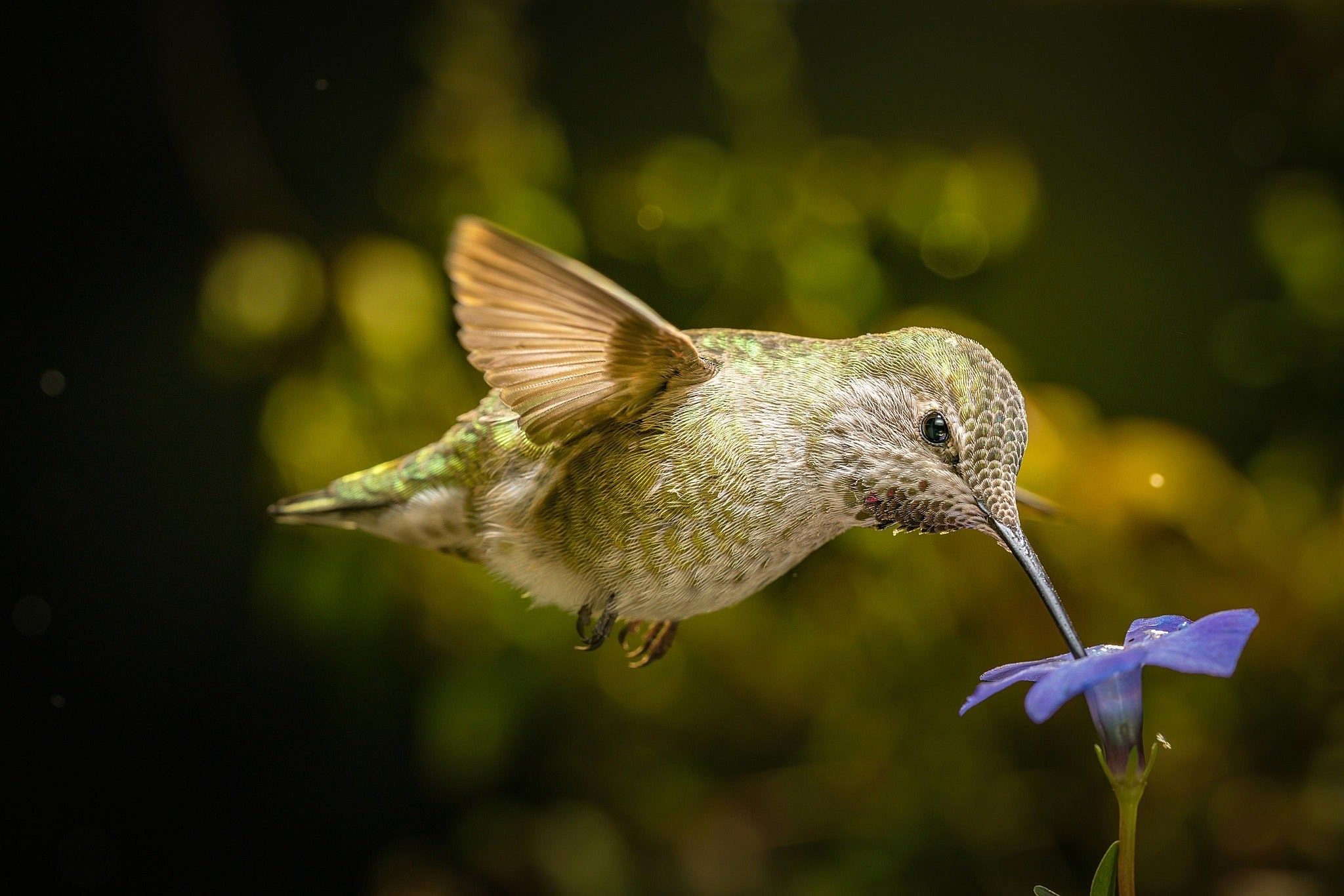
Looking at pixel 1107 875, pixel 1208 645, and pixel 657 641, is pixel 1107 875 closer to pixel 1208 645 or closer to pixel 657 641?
pixel 1208 645

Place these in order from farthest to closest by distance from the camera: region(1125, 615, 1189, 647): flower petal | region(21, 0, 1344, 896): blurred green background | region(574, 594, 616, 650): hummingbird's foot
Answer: region(21, 0, 1344, 896): blurred green background
region(574, 594, 616, 650): hummingbird's foot
region(1125, 615, 1189, 647): flower petal

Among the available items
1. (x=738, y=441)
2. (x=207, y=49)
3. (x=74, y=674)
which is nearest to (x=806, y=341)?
(x=738, y=441)

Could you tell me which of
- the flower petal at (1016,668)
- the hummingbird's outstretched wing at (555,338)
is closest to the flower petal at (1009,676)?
the flower petal at (1016,668)

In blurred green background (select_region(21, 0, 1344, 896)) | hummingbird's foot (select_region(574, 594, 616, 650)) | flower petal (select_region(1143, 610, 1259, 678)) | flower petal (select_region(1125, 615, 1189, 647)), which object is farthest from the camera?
blurred green background (select_region(21, 0, 1344, 896))

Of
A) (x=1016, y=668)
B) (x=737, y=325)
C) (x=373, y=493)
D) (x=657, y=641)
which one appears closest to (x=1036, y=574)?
(x=1016, y=668)

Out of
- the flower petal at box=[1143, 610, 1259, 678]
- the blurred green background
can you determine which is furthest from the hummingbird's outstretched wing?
the blurred green background

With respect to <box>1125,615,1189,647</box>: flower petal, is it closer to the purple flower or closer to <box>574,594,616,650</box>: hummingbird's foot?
the purple flower

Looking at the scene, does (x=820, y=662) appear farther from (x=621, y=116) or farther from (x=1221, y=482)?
(x=621, y=116)
